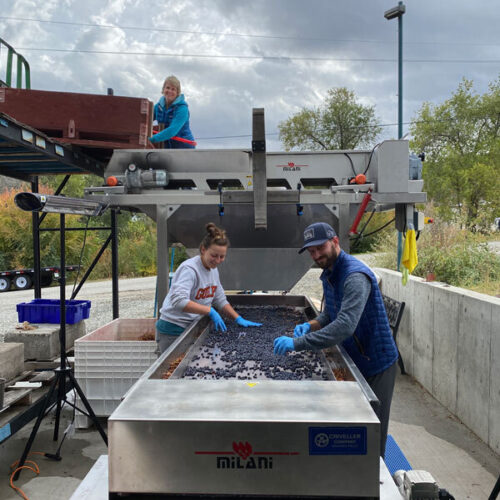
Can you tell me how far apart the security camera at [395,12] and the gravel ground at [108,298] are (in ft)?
23.4

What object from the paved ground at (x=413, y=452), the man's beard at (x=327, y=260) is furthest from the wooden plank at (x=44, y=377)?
the man's beard at (x=327, y=260)

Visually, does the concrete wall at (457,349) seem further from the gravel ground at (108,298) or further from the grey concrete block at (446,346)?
the gravel ground at (108,298)

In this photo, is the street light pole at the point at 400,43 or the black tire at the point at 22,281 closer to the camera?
the street light pole at the point at 400,43

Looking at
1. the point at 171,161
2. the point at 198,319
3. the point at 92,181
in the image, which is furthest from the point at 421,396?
the point at 92,181

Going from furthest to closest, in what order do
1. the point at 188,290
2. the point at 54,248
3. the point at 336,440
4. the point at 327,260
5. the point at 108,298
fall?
the point at 54,248
the point at 108,298
the point at 188,290
the point at 327,260
the point at 336,440

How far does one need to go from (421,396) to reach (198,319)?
12.2ft

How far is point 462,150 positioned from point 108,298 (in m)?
23.7

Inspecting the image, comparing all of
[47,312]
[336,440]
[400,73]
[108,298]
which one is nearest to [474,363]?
[336,440]

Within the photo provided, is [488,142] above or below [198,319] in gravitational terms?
above

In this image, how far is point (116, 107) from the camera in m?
4.80

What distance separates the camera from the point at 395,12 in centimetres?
1080

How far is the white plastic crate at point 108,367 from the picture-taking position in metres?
4.69

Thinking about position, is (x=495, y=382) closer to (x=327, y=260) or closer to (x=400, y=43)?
(x=327, y=260)

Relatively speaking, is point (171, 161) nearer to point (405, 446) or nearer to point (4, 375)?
point (4, 375)
